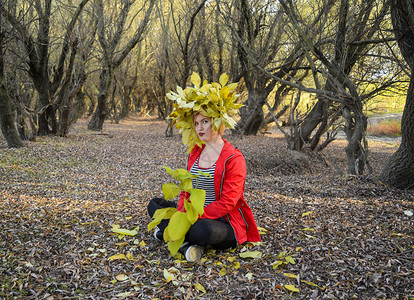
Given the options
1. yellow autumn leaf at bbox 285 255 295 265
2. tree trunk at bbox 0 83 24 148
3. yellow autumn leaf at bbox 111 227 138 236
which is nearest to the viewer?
yellow autumn leaf at bbox 285 255 295 265

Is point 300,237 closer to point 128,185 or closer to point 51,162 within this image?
point 128,185

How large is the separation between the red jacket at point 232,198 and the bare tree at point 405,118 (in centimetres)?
250

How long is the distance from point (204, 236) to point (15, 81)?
8519 millimetres

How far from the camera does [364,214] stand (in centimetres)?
359

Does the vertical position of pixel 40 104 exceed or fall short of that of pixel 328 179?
it exceeds it

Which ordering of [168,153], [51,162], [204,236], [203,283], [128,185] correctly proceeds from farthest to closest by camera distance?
[168,153]
[51,162]
[128,185]
[204,236]
[203,283]

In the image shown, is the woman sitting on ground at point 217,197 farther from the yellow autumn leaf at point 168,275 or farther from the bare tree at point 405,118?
the bare tree at point 405,118

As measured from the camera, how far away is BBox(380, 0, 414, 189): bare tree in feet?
13.6

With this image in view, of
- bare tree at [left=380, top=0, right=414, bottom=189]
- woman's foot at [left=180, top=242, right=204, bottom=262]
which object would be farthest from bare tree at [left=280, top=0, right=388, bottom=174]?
woman's foot at [left=180, top=242, right=204, bottom=262]

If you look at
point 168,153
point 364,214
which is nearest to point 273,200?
point 364,214

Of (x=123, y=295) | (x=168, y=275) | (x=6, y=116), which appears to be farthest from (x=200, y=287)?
(x=6, y=116)

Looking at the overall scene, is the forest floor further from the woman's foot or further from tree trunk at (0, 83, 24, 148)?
tree trunk at (0, 83, 24, 148)

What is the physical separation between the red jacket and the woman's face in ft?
0.53

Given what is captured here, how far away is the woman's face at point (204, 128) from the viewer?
296 cm
